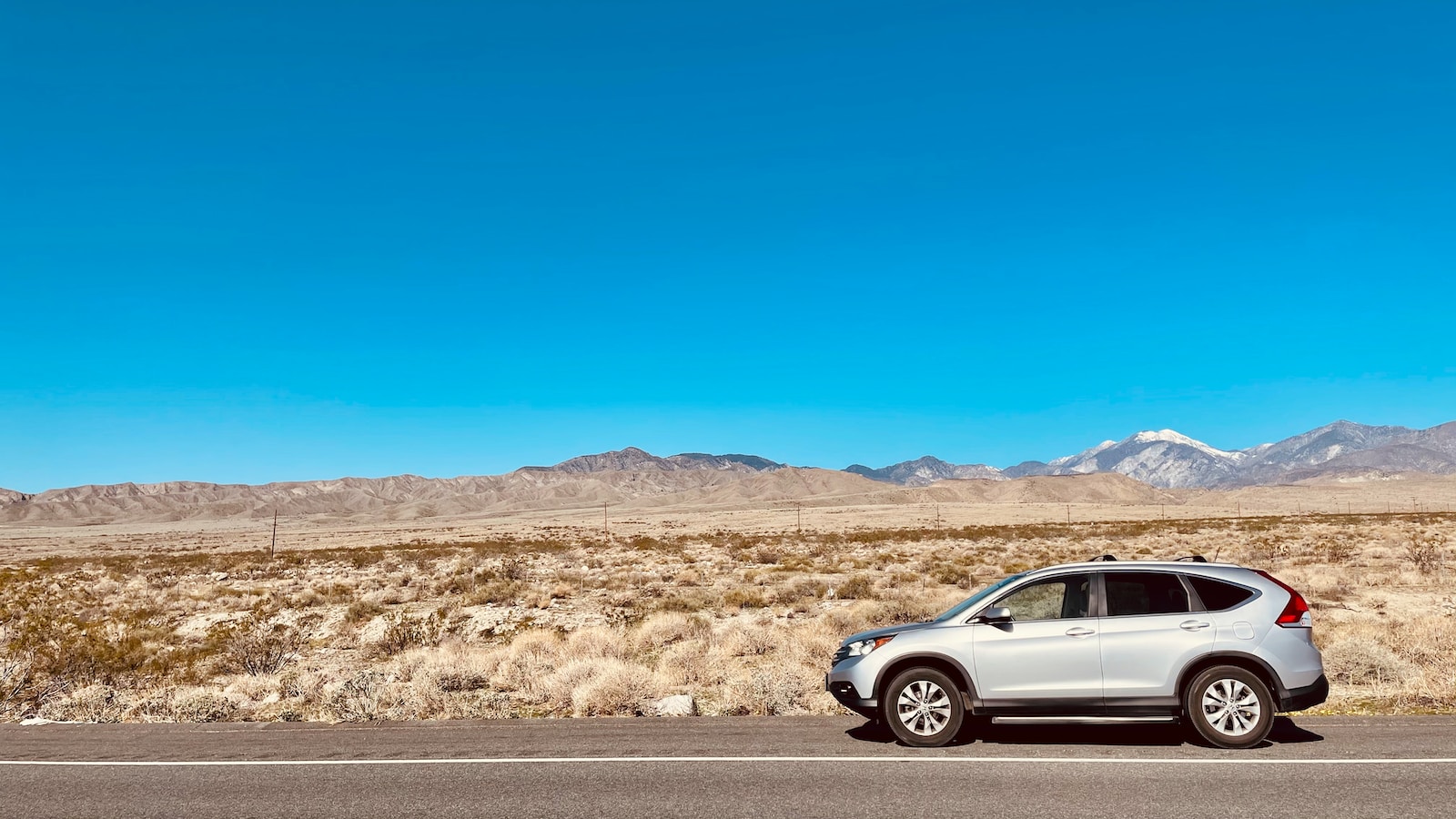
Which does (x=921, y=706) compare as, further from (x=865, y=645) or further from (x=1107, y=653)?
(x=1107, y=653)

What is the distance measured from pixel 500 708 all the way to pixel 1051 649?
782 cm

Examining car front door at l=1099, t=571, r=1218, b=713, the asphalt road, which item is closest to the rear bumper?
the asphalt road

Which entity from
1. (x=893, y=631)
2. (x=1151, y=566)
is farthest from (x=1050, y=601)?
(x=893, y=631)

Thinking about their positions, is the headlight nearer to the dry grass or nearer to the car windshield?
the car windshield

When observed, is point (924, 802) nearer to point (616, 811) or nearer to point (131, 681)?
point (616, 811)

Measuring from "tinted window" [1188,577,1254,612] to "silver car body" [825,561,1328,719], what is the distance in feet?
0.13

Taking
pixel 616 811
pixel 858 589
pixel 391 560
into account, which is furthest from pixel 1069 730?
pixel 391 560

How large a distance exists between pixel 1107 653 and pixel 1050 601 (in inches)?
397

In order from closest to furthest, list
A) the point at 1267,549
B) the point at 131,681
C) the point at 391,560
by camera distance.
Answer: the point at 131,681
the point at 1267,549
the point at 391,560

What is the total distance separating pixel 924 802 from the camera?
282 inches

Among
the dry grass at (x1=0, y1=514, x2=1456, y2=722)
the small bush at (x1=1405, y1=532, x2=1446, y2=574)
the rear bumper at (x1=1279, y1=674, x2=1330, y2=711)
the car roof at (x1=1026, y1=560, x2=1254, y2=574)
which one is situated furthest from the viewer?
the small bush at (x1=1405, y1=532, x2=1446, y2=574)

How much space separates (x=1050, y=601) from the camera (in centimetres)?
1822

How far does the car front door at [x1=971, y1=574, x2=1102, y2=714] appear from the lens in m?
8.65

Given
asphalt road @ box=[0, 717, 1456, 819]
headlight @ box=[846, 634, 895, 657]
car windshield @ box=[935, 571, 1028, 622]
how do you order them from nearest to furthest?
1. asphalt road @ box=[0, 717, 1456, 819]
2. headlight @ box=[846, 634, 895, 657]
3. car windshield @ box=[935, 571, 1028, 622]
